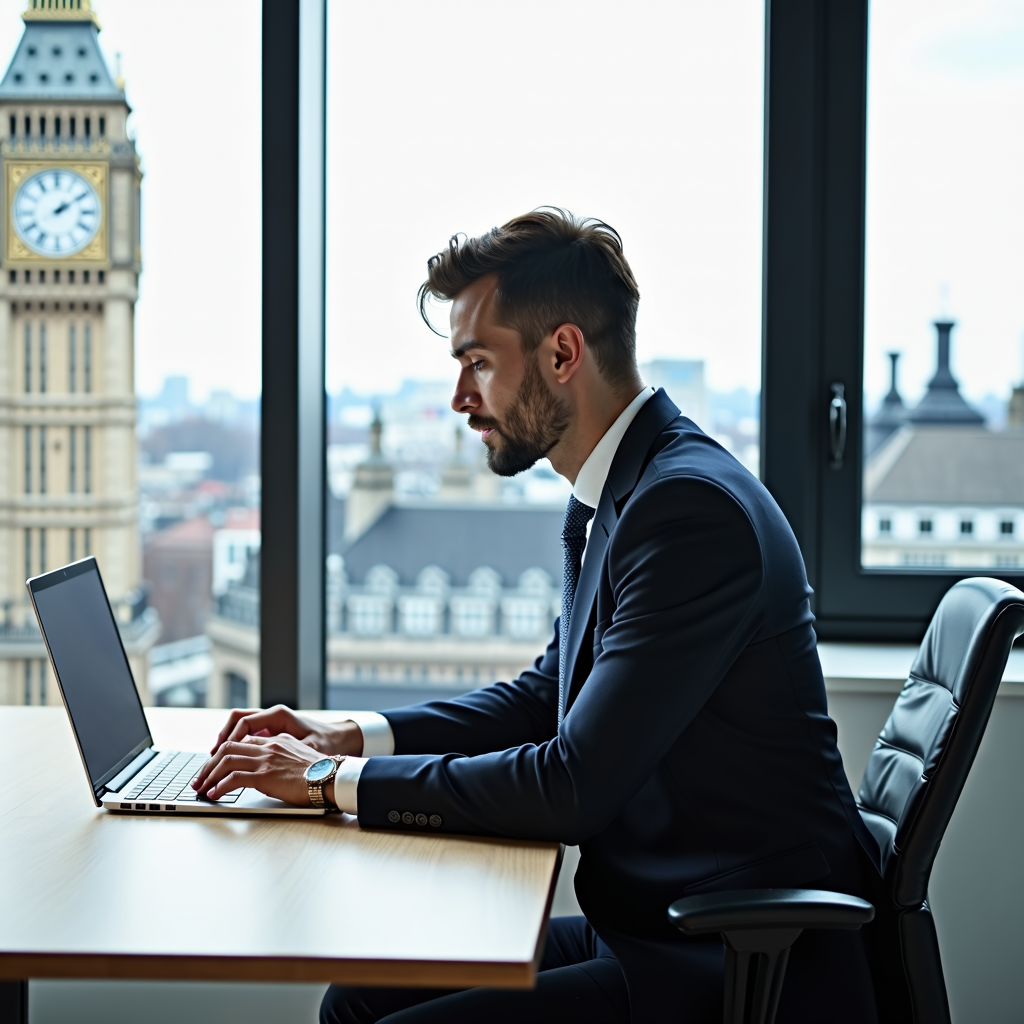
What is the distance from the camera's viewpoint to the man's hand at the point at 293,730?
1.48m

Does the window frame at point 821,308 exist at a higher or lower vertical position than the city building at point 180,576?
higher

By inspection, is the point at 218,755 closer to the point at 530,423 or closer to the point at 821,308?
the point at 530,423

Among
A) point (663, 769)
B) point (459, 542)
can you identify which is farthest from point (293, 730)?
point (459, 542)

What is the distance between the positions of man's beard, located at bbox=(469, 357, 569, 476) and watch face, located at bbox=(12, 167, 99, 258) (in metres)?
1.37

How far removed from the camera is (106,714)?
1.46 metres

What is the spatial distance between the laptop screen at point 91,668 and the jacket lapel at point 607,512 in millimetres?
624

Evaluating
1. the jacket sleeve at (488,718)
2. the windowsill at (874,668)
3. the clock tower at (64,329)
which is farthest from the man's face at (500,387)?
the clock tower at (64,329)

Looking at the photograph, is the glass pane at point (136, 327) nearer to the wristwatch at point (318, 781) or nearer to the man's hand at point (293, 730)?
the man's hand at point (293, 730)

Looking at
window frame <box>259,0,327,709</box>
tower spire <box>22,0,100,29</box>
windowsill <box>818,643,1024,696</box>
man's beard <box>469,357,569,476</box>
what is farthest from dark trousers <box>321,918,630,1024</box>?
tower spire <box>22,0,100,29</box>

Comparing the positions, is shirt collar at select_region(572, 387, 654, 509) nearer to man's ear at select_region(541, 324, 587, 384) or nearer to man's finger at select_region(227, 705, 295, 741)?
man's ear at select_region(541, 324, 587, 384)

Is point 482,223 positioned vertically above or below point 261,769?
above

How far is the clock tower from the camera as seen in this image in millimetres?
2408

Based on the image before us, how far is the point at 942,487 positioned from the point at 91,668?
1.80 metres

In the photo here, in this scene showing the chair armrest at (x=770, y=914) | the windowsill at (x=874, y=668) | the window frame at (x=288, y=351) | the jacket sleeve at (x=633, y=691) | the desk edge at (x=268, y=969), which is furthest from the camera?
the window frame at (x=288, y=351)
